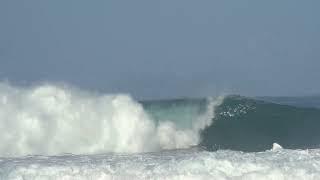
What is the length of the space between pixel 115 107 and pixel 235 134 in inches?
144

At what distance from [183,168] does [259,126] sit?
10.3m

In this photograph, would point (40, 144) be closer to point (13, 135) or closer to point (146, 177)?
point (13, 135)

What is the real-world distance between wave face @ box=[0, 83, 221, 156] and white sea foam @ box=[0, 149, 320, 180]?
5922mm

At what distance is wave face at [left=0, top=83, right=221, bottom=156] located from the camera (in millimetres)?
19328

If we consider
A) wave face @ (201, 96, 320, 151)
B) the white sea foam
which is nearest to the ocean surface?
wave face @ (201, 96, 320, 151)

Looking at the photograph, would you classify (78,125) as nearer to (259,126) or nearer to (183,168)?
(259,126)

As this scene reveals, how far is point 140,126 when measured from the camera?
69.7 feet

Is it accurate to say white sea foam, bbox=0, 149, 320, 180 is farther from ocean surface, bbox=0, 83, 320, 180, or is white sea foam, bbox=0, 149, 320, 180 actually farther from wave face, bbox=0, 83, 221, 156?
wave face, bbox=0, 83, 221, 156

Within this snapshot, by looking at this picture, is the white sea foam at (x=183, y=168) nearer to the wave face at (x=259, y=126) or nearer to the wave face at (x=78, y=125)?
the wave face at (x=78, y=125)

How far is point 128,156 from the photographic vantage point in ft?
45.4

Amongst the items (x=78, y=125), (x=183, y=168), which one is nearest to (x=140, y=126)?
(x=78, y=125)

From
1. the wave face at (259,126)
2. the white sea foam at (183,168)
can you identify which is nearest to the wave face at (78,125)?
the wave face at (259,126)

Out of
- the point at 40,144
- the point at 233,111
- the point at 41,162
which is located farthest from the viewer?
the point at 233,111

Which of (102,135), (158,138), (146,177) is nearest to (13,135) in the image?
(102,135)
